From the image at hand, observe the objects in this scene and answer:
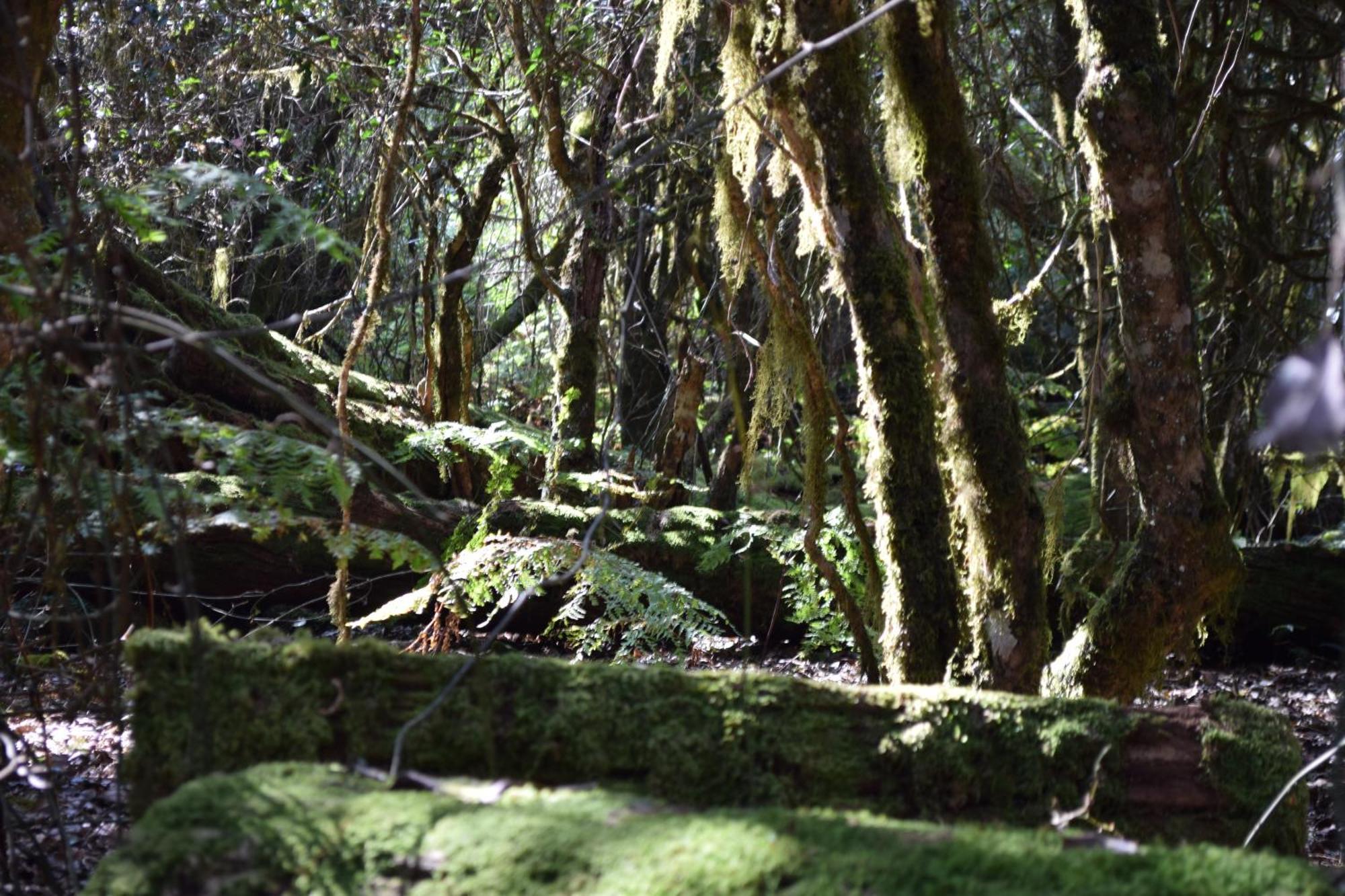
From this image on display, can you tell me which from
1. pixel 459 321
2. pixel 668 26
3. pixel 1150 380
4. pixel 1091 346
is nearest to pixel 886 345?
pixel 1150 380

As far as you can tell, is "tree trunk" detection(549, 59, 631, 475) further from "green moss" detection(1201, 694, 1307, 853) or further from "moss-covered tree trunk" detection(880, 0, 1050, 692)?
"green moss" detection(1201, 694, 1307, 853)

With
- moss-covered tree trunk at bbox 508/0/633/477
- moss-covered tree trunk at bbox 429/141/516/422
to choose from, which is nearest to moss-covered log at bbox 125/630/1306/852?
moss-covered tree trunk at bbox 508/0/633/477

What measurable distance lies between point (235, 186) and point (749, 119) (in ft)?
6.86

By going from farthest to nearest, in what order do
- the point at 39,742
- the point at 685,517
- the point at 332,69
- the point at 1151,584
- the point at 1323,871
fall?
the point at 332,69 < the point at 685,517 < the point at 39,742 < the point at 1151,584 < the point at 1323,871

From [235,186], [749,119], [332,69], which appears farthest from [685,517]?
[235,186]

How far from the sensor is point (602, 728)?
7.34 feet

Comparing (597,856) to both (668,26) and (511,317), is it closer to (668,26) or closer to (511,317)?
(668,26)

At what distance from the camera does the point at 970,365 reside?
12.8ft

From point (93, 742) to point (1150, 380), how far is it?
4613mm

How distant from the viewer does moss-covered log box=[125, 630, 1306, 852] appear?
2.17 m

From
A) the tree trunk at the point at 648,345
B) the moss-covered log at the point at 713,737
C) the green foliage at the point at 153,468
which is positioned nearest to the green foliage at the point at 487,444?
the tree trunk at the point at 648,345

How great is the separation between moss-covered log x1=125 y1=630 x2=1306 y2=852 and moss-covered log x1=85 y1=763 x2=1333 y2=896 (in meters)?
0.30

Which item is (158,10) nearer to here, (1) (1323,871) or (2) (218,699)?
(2) (218,699)

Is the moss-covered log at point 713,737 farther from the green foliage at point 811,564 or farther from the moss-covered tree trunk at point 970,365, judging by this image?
the green foliage at point 811,564
